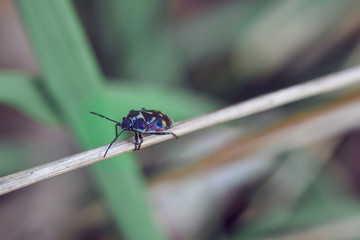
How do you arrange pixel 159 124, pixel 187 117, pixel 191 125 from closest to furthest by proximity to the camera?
pixel 191 125
pixel 159 124
pixel 187 117

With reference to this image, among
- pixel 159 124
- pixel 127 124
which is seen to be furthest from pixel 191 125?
pixel 127 124

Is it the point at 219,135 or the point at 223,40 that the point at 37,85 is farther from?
the point at 223,40

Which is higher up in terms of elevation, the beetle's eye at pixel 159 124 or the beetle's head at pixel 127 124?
the beetle's head at pixel 127 124

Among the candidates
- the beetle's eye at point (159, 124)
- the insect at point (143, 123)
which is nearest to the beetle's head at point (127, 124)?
the insect at point (143, 123)

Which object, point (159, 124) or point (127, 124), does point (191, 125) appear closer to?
point (159, 124)

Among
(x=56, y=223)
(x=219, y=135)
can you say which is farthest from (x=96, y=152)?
(x=219, y=135)

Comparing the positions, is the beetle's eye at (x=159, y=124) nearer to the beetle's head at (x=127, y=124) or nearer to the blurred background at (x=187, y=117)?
the beetle's head at (x=127, y=124)
